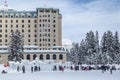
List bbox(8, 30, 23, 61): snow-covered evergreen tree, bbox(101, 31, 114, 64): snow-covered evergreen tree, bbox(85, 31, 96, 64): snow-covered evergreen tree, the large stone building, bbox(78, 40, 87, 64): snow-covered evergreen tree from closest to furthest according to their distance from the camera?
bbox(8, 30, 23, 61): snow-covered evergreen tree
bbox(101, 31, 114, 64): snow-covered evergreen tree
bbox(85, 31, 96, 64): snow-covered evergreen tree
bbox(78, 40, 87, 64): snow-covered evergreen tree
the large stone building

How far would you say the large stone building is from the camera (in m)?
126

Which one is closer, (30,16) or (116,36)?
(116,36)

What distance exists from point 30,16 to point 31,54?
21466 millimetres

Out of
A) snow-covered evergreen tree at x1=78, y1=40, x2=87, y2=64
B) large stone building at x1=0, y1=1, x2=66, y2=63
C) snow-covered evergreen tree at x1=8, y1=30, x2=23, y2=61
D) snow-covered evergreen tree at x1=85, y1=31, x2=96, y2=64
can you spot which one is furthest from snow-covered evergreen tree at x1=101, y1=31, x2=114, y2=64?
large stone building at x1=0, y1=1, x2=66, y2=63

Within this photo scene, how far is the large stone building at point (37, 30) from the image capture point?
413 feet

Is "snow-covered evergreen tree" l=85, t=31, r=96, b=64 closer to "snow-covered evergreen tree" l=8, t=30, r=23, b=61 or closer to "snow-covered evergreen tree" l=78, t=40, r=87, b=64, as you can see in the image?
"snow-covered evergreen tree" l=78, t=40, r=87, b=64

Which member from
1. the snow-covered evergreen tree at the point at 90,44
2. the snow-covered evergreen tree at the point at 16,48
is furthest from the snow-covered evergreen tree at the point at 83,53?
the snow-covered evergreen tree at the point at 16,48

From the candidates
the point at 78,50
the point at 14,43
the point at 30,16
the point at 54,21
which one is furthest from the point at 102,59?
the point at 30,16

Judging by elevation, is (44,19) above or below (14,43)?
above

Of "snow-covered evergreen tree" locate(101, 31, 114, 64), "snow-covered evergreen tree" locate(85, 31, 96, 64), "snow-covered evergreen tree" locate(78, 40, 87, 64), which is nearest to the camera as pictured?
"snow-covered evergreen tree" locate(101, 31, 114, 64)

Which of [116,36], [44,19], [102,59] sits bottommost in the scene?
[102,59]

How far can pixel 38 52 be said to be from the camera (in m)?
126

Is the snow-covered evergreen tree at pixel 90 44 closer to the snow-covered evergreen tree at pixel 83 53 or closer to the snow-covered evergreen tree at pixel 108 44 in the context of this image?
the snow-covered evergreen tree at pixel 108 44

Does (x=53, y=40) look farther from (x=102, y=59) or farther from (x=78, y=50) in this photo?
(x=102, y=59)
